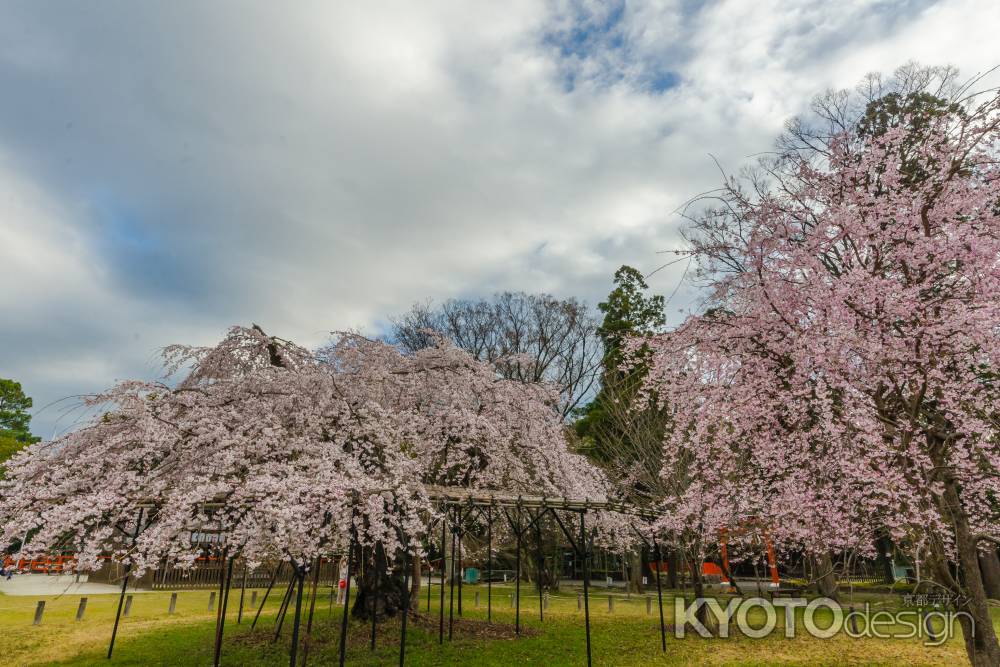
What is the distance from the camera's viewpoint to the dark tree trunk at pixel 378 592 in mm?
13438

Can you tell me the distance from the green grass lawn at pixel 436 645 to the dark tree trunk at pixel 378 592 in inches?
15.5

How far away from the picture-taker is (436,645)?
11781 mm

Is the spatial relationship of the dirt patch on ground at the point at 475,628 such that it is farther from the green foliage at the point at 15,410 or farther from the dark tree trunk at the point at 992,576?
the green foliage at the point at 15,410

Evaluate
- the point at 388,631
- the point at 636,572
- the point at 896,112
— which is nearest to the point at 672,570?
the point at 636,572

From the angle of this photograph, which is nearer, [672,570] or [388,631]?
[388,631]

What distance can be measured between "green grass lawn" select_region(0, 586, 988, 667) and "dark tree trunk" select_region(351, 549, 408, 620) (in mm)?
394

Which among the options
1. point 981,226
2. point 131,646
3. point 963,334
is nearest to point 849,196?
point 981,226

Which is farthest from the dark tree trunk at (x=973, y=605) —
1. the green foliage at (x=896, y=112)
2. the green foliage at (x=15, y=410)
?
the green foliage at (x=15, y=410)

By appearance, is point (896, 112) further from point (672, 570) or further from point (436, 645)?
point (672, 570)

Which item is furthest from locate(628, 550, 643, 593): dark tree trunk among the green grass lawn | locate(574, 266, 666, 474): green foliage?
A: the green grass lawn

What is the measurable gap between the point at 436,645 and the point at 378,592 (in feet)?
7.55

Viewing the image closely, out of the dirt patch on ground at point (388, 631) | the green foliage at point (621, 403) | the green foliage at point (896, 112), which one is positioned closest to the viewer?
the green foliage at point (896, 112)

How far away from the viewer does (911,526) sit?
22.5 feet

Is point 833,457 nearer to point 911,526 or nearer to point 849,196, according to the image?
point 911,526
